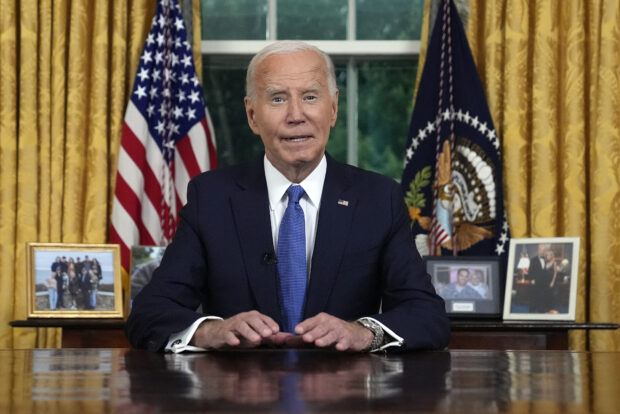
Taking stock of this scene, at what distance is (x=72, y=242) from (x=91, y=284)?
1.36 ft

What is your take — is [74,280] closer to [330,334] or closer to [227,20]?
Result: [227,20]

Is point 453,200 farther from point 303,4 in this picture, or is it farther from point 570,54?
point 303,4

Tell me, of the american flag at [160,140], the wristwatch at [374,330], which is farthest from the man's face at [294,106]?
the american flag at [160,140]

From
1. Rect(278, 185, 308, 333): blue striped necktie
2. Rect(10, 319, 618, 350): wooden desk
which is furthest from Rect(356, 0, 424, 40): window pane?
Rect(278, 185, 308, 333): blue striped necktie

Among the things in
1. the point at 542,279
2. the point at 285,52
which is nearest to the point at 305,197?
the point at 285,52

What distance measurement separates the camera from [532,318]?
12.0 ft

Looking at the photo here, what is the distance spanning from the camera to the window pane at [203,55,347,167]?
14.7ft

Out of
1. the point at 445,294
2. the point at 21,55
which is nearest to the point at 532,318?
the point at 445,294

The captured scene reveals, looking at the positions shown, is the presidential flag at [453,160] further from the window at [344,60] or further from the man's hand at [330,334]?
the man's hand at [330,334]

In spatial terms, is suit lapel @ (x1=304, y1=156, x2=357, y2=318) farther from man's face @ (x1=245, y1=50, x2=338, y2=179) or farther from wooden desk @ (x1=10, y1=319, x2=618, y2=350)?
wooden desk @ (x1=10, y1=319, x2=618, y2=350)

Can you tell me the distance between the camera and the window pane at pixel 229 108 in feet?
14.7

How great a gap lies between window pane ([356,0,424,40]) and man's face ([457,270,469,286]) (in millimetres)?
1319

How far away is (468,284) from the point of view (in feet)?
12.3

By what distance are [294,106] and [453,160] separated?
178cm
